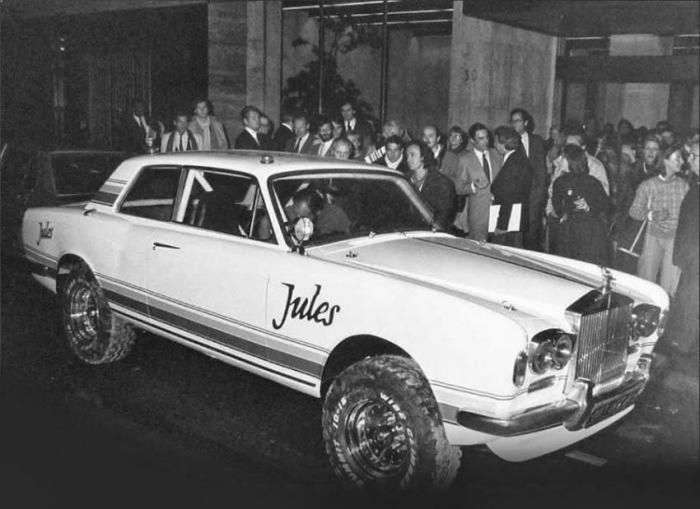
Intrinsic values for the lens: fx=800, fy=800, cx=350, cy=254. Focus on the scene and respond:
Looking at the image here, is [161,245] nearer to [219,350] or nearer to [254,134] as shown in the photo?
[219,350]

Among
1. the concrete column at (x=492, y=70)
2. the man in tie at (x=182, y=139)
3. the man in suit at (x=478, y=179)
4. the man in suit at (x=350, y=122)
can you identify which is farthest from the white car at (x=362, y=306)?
the concrete column at (x=492, y=70)

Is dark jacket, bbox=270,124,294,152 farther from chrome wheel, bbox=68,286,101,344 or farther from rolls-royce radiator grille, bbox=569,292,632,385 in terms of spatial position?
rolls-royce radiator grille, bbox=569,292,632,385

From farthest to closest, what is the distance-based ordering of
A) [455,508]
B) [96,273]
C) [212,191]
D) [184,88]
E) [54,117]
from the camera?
1. [54,117]
2. [184,88]
3. [96,273]
4. [212,191]
5. [455,508]

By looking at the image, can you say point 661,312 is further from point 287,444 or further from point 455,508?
point 287,444

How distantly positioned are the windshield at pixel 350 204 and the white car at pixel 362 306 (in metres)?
0.01

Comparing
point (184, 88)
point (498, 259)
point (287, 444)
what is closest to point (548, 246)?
point (498, 259)

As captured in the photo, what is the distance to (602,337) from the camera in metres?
3.88

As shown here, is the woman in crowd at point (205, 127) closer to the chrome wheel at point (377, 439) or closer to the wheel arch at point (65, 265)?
the wheel arch at point (65, 265)

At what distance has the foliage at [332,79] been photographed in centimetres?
1309

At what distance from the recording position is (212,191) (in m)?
5.12

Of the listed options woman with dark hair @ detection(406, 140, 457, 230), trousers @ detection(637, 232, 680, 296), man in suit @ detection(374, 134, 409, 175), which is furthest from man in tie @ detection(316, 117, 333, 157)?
trousers @ detection(637, 232, 680, 296)

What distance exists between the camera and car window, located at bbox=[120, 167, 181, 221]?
5.46 metres

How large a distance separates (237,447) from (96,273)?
1.81 meters

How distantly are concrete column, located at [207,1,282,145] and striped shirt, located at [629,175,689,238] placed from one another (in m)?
7.71
